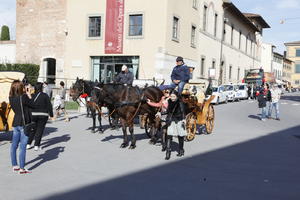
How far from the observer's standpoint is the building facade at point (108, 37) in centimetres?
2530

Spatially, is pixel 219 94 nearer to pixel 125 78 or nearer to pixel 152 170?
pixel 125 78

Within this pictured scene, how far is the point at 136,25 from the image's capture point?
84.4 feet

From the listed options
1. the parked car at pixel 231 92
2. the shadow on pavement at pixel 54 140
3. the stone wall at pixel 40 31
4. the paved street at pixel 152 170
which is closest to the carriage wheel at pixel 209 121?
the paved street at pixel 152 170

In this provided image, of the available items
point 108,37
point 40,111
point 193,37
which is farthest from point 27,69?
point 40,111

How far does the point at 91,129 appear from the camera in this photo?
12.7 m

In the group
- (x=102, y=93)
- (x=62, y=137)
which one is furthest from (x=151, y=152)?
(x=62, y=137)

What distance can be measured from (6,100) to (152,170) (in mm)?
5221

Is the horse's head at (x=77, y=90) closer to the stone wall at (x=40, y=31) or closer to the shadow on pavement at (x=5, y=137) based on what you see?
the shadow on pavement at (x=5, y=137)

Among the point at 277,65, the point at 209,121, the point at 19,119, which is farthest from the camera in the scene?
the point at 277,65

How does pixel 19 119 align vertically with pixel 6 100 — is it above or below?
below

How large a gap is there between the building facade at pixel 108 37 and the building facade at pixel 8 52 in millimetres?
956

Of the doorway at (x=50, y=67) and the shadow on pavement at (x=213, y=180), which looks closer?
the shadow on pavement at (x=213, y=180)

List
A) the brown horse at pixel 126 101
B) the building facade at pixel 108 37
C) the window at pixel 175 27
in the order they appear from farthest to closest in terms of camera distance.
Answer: the window at pixel 175 27 → the building facade at pixel 108 37 → the brown horse at pixel 126 101

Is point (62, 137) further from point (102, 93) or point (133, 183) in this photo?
point (133, 183)
